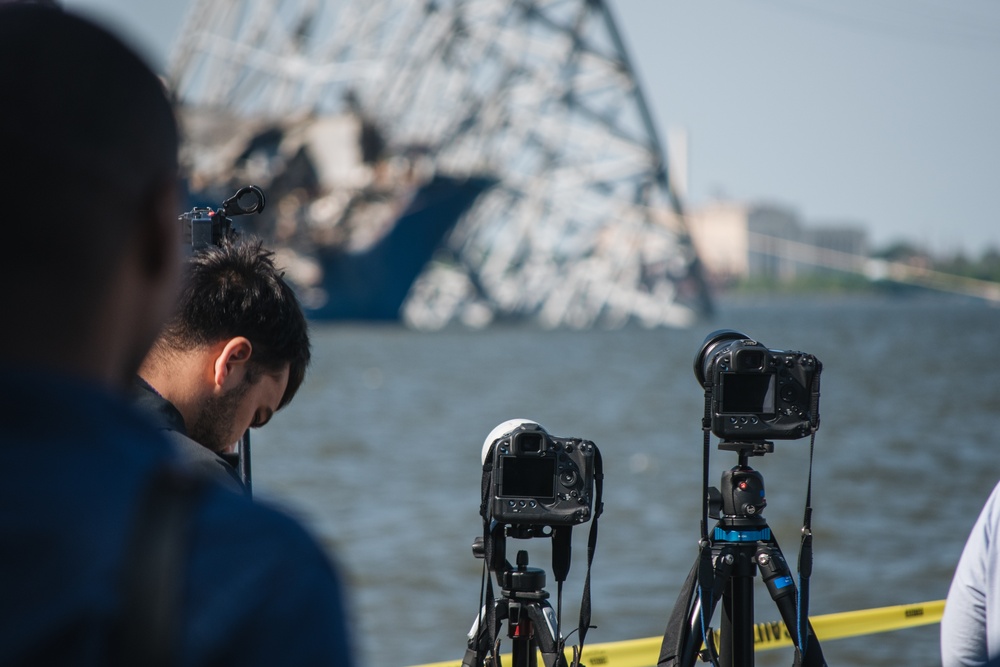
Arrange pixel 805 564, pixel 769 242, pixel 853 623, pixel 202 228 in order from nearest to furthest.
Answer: pixel 202 228 → pixel 805 564 → pixel 853 623 → pixel 769 242

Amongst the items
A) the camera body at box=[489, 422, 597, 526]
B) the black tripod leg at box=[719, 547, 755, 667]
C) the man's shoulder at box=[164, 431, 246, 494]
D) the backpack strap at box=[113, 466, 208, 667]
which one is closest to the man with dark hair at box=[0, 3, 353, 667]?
the backpack strap at box=[113, 466, 208, 667]

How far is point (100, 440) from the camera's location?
85 cm

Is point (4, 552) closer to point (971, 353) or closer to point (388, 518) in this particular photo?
point (388, 518)

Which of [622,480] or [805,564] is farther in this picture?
[622,480]

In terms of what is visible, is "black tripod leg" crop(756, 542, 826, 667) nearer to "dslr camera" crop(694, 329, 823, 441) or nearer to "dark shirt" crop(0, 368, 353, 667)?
"dslr camera" crop(694, 329, 823, 441)

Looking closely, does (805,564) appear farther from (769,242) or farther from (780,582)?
(769,242)

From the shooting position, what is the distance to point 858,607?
35.4 feet

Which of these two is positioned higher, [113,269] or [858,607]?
[113,269]

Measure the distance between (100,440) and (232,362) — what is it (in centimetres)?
135

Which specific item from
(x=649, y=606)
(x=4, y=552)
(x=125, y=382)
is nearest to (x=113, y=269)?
(x=125, y=382)

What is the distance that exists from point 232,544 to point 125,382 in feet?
0.60

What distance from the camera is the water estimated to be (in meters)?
10.7

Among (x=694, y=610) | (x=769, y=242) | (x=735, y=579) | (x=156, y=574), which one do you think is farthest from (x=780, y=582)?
(x=769, y=242)

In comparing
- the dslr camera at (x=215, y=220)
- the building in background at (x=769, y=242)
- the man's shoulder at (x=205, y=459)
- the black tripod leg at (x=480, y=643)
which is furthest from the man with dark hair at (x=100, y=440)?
the building in background at (x=769, y=242)
